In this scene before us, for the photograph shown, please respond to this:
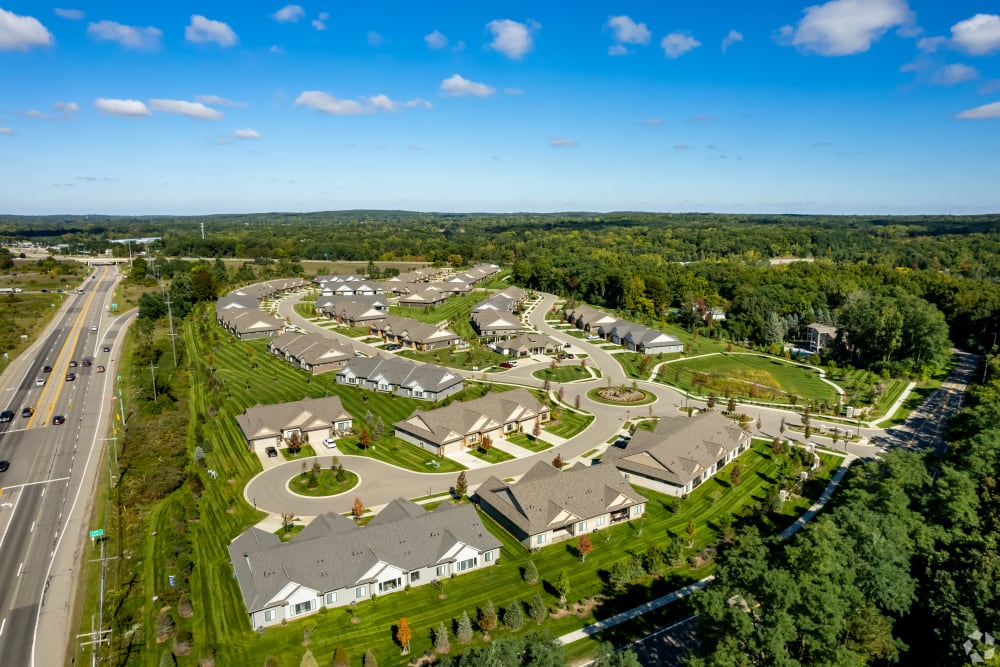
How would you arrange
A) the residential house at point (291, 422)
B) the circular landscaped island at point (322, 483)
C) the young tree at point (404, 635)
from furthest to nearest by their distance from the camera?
the residential house at point (291, 422) < the circular landscaped island at point (322, 483) < the young tree at point (404, 635)

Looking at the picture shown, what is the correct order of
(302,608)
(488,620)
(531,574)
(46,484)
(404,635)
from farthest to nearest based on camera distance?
(46,484) < (531,574) < (302,608) < (488,620) < (404,635)

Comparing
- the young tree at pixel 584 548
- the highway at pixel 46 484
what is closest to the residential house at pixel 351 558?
the young tree at pixel 584 548

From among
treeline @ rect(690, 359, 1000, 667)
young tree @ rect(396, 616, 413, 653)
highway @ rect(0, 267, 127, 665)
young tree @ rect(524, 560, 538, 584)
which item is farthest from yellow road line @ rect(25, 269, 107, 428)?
treeline @ rect(690, 359, 1000, 667)

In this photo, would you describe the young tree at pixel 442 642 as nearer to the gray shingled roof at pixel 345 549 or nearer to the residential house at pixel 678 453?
the gray shingled roof at pixel 345 549

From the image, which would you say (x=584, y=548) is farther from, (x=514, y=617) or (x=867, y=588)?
(x=867, y=588)

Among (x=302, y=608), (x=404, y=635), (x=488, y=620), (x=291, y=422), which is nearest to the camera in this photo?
(x=404, y=635)

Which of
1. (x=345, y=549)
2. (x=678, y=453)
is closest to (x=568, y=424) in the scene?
(x=678, y=453)

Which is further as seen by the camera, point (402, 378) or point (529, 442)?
point (402, 378)
